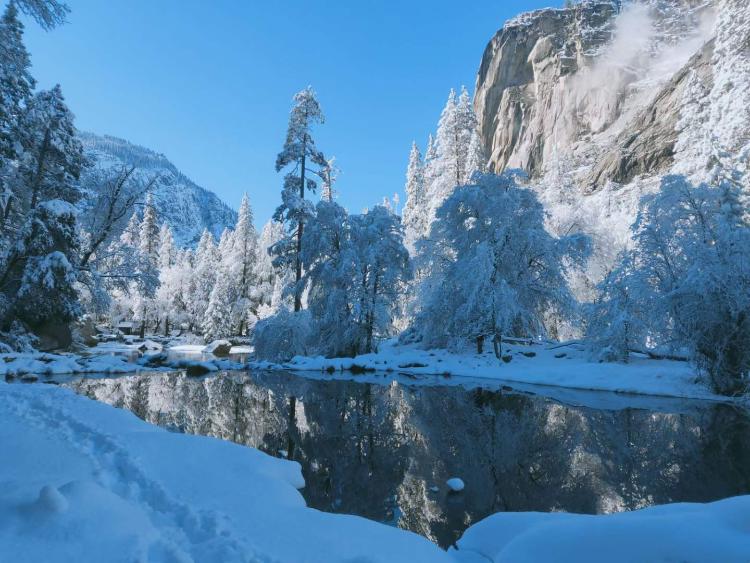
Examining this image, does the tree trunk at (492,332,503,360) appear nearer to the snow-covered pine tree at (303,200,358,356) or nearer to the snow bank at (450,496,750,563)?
the snow-covered pine tree at (303,200,358,356)

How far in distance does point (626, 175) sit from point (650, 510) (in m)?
45.4

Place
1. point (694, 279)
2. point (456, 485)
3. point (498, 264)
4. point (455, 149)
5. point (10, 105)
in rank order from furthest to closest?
point (455, 149) < point (498, 264) < point (10, 105) < point (694, 279) < point (456, 485)

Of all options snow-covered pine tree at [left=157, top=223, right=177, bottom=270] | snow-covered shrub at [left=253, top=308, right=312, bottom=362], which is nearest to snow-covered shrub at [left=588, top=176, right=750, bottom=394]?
snow-covered shrub at [left=253, top=308, right=312, bottom=362]

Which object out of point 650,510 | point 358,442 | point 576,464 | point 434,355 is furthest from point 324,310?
point 650,510

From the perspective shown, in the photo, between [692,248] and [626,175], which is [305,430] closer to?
[692,248]

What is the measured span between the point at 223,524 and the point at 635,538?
9.91 ft

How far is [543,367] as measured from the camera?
18094 millimetres

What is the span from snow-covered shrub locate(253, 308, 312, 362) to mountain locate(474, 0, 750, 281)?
1654 centimetres

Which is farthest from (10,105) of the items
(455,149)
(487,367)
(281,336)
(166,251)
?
(166,251)

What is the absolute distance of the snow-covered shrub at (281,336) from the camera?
2168 cm

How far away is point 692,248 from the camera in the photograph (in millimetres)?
13289

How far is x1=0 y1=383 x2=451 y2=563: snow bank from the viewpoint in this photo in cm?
281

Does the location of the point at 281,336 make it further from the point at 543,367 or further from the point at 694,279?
the point at 694,279

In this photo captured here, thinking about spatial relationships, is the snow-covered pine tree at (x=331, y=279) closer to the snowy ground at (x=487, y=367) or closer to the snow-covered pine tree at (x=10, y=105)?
the snowy ground at (x=487, y=367)
